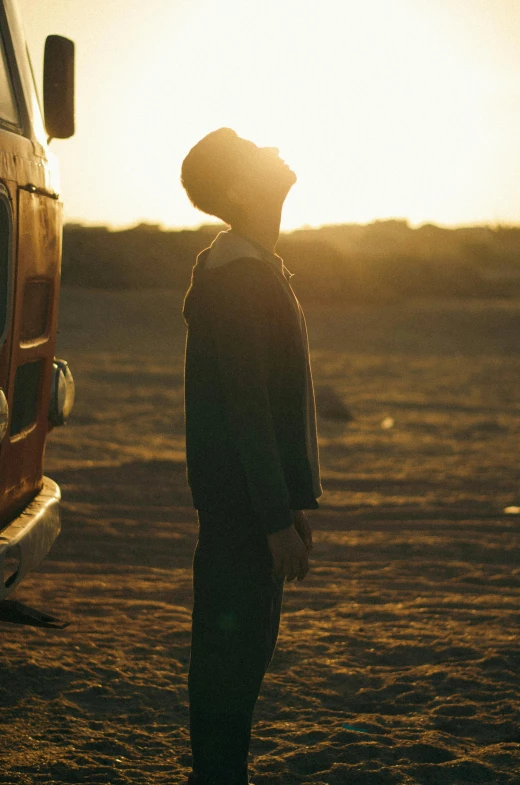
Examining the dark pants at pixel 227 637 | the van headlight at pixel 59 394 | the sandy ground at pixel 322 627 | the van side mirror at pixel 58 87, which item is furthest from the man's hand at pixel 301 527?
the van side mirror at pixel 58 87

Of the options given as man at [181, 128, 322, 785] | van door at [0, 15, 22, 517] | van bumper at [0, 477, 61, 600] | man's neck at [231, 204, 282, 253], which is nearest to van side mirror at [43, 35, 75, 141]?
van door at [0, 15, 22, 517]

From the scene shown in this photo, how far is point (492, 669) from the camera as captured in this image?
16.4 ft

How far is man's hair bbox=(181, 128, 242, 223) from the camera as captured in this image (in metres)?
3.08

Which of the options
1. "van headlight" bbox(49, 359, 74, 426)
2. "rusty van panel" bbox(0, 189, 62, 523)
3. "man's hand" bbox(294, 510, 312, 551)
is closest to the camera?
"man's hand" bbox(294, 510, 312, 551)

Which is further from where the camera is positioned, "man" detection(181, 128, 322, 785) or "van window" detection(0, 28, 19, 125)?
"van window" detection(0, 28, 19, 125)

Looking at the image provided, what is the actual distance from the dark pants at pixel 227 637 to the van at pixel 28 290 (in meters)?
0.70

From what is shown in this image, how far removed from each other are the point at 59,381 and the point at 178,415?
30.2 ft

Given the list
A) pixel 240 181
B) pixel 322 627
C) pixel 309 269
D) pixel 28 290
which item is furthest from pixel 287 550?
pixel 309 269

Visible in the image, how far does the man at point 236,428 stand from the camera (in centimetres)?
303

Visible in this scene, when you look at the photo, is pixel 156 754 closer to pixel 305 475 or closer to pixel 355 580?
pixel 305 475

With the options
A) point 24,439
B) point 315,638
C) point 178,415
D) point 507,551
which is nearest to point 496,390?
point 178,415

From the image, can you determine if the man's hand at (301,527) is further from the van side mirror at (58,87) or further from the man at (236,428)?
the van side mirror at (58,87)

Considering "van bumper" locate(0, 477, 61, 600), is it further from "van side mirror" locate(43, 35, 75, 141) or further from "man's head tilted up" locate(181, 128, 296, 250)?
"van side mirror" locate(43, 35, 75, 141)

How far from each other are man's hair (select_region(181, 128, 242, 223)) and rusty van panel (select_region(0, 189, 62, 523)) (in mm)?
951
